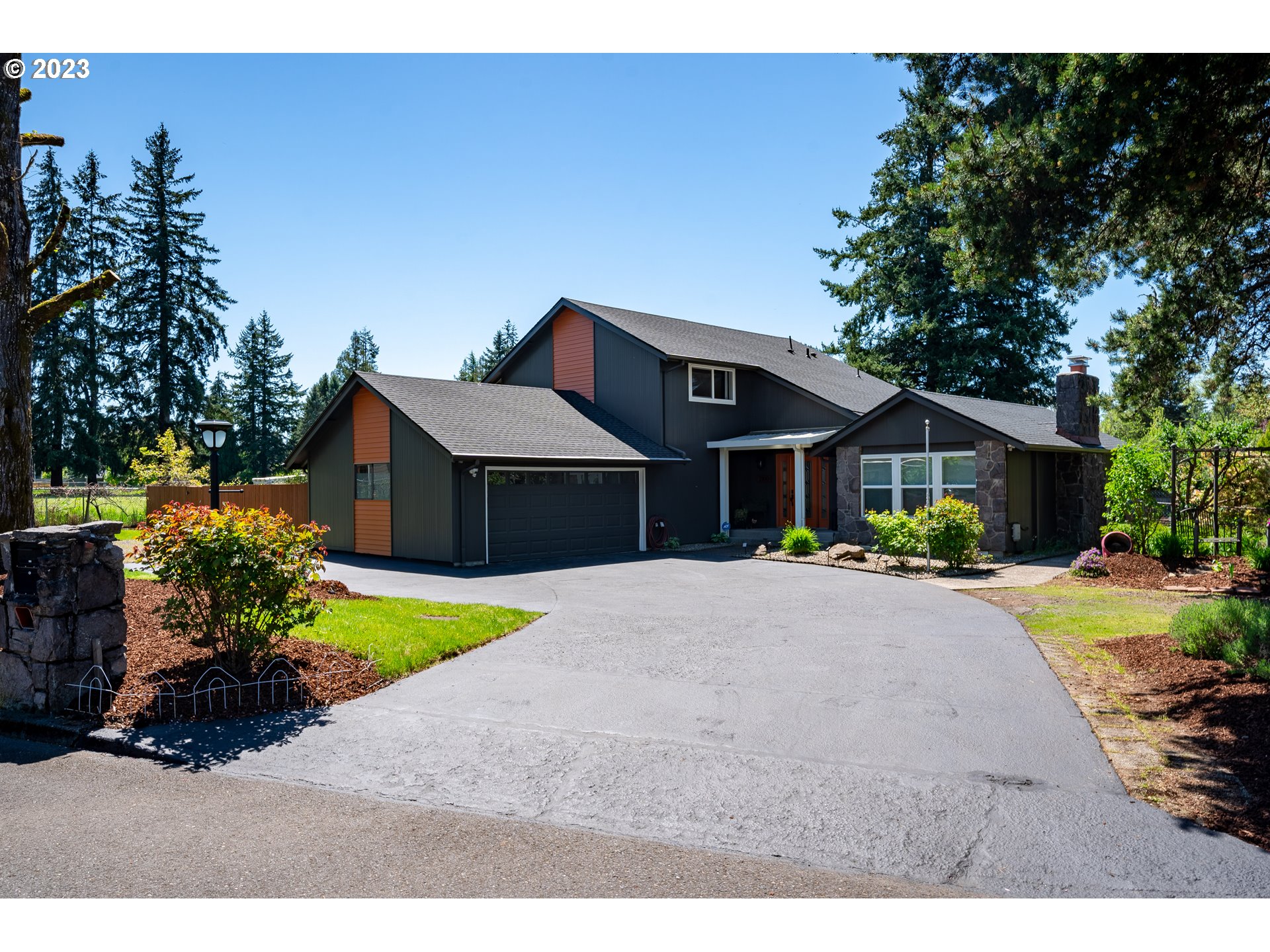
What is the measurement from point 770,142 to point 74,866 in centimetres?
1308

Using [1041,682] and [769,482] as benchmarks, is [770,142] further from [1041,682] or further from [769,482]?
[769,482]

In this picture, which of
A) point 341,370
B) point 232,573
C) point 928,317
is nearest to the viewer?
point 232,573

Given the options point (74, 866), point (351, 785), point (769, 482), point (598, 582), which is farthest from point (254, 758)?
point (769, 482)

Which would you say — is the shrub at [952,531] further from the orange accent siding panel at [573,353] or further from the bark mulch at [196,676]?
the bark mulch at [196,676]

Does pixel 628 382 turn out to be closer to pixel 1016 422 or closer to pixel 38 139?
pixel 1016 422

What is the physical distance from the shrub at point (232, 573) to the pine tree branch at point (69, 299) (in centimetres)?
407

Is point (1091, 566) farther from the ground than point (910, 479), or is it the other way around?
point (910, 479)

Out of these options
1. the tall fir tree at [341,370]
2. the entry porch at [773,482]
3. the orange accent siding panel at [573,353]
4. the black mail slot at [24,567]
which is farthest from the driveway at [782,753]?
the tall fir tree at [341,370]

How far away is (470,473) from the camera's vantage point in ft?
61.0

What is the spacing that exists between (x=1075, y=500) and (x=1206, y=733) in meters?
17.4

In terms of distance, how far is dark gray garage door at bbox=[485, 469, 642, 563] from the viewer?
19266 mm

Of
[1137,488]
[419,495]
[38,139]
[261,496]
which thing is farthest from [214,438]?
[1137,488]

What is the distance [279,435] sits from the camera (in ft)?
194

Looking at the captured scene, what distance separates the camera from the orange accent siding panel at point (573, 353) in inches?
987
